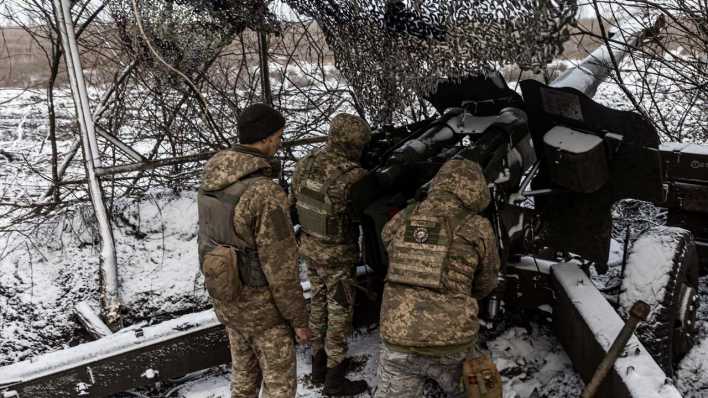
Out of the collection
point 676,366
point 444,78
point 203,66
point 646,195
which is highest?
point 203,66

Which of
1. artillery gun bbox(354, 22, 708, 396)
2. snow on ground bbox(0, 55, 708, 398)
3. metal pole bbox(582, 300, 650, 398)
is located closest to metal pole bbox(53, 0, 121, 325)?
snow on ground bbox(0, 55, 708, 398)

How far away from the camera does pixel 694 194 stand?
414 centimetres

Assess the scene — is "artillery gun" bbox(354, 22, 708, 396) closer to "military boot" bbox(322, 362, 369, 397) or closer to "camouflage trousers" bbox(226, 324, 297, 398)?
"military boot" bbox(322, 362, 369, 397)

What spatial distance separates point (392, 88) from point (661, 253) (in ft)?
6.23

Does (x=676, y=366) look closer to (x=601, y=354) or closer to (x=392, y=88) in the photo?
(x=601, y=354)

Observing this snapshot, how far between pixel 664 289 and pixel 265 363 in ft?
7.40

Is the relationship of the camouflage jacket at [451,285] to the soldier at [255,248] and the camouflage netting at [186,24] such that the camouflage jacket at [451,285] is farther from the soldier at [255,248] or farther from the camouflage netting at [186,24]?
the camouflage netting at [186,24]

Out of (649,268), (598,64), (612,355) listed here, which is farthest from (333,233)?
(598,64)

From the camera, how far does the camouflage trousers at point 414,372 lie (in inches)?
101

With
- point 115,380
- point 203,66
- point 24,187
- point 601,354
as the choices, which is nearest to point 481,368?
point 601,354

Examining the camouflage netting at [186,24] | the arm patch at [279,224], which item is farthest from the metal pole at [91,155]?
the arm patch at [279,224]

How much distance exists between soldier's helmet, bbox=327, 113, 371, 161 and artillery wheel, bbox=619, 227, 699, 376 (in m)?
1.78

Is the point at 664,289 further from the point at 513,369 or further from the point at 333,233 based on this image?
the point at 333,233

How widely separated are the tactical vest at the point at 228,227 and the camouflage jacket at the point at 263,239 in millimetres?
24
